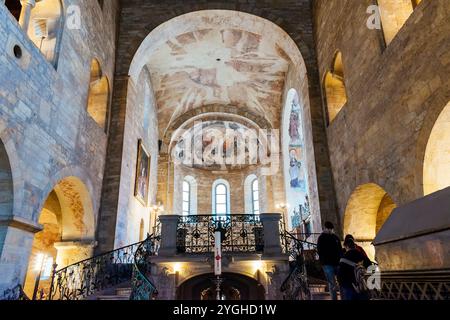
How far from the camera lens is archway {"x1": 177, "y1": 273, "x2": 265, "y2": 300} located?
33.8ft

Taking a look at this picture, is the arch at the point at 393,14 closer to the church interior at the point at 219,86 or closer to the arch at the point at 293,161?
the church interior at the point at 219,86

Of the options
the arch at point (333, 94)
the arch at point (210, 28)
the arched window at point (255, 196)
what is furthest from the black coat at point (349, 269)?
the arched window at point (255, 196)

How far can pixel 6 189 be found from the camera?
612 centimetres

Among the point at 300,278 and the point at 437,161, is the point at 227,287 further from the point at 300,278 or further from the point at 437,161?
the point at 437,161

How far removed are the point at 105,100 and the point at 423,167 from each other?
965 cm

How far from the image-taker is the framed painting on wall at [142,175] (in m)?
13.3

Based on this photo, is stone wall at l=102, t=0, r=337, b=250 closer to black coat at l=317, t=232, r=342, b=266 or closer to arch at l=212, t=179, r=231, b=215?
black coat at l=317, t=232, r=342, b=266

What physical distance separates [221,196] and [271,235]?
1616 cm

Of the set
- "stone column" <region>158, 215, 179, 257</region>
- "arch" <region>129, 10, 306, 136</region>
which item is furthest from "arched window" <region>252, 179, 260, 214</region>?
"stone column" <region>158, 215, 179, 257</region>

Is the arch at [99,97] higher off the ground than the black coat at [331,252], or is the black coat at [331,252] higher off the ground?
the arch at [99,97]

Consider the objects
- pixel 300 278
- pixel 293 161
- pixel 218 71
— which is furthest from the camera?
pixel 218 71

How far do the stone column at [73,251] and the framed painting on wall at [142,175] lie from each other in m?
3.50

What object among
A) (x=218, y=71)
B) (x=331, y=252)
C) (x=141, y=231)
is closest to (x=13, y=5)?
(x=141, y=231)
